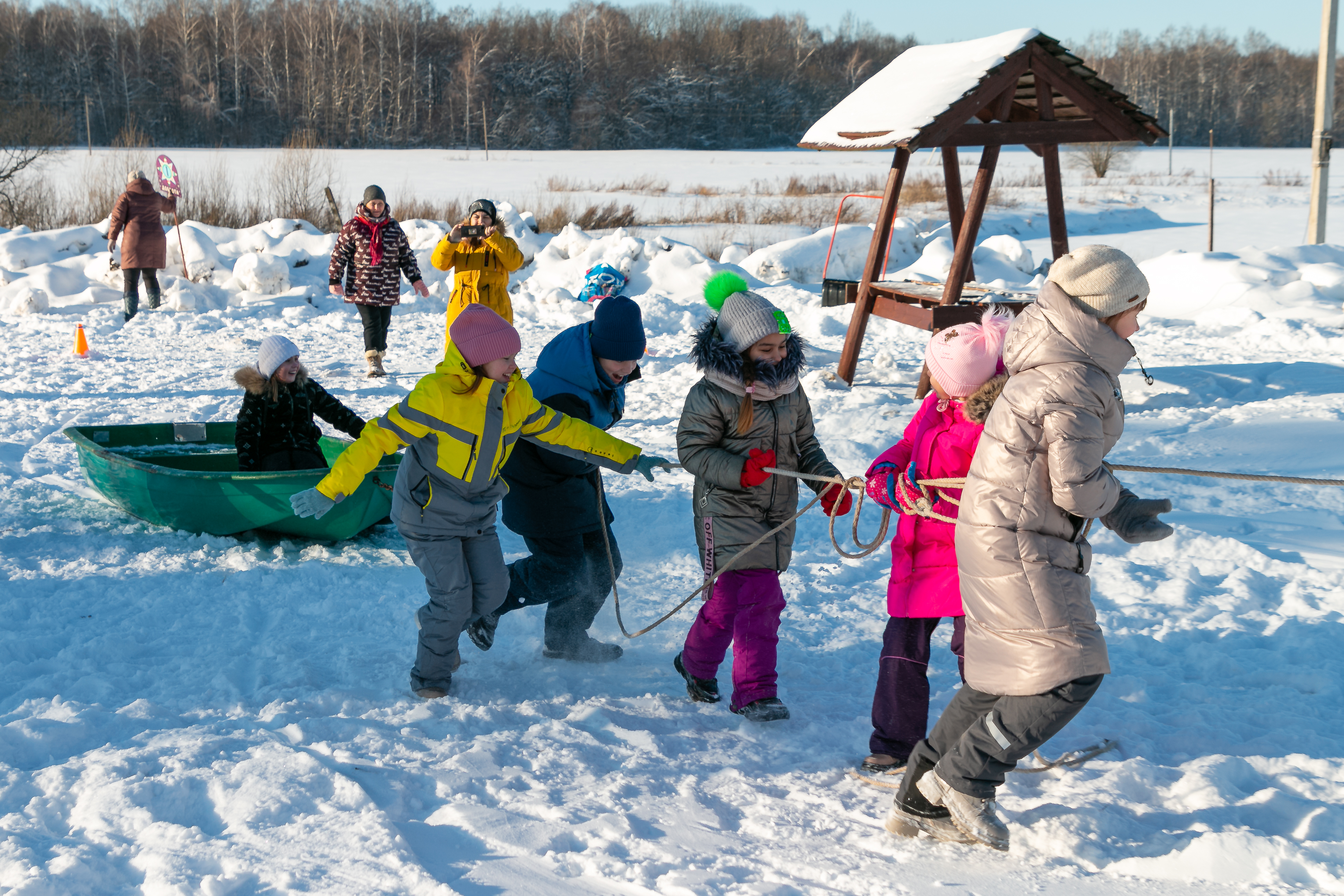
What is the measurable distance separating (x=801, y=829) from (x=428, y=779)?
3.38 ft

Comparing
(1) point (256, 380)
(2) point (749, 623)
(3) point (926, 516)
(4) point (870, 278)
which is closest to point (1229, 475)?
(3) point (926, 516)

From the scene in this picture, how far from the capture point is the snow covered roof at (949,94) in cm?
699

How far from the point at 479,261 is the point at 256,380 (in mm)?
2846

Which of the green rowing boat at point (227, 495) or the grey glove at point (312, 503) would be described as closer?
the grey glove at point (312, 503)

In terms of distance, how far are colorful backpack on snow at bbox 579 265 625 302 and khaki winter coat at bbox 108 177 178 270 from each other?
4713 millimetres

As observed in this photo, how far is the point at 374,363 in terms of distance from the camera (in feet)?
29.3

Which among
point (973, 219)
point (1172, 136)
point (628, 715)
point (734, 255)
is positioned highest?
point (1172, 136)

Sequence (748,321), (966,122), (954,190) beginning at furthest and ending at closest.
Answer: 1. (954,190)
2. (966,122)
3. (748,321)

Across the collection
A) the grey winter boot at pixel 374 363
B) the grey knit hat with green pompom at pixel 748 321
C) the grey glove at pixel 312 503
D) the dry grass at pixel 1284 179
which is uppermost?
the dry grass at pixel 1284 179

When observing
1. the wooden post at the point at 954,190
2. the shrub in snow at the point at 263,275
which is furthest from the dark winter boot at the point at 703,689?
the shrub in snow at the point at 263,275

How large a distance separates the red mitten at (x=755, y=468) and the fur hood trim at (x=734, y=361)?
0.70 ft

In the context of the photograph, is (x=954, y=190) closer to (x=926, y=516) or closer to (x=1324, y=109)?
(x=926, y=516)

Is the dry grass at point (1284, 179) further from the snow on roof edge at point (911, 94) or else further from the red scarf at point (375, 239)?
the red scarf at point (375, 239)

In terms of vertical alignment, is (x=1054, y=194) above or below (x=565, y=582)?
above
